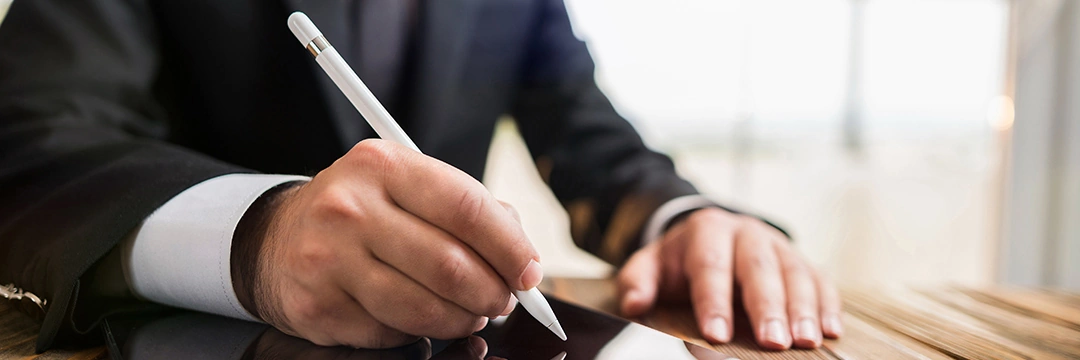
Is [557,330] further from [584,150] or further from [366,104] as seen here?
[584,150]

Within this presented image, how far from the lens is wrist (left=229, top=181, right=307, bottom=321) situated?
0.28 m

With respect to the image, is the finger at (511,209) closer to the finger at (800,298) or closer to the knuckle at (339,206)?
the knuckle at (339,206)

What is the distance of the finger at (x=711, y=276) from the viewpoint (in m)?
0.36

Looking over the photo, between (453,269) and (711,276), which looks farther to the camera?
(711,276)

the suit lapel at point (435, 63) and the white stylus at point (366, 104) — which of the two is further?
the suit lapel at point (435, 63)

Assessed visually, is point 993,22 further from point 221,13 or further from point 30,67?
point 30,67

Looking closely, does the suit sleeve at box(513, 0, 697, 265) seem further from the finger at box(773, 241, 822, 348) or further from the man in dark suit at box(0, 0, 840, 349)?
the finger at box(773, 241, 822, 348)

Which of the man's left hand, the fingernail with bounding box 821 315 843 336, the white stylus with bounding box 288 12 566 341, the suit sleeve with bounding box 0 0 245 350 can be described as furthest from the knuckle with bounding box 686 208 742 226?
the suit sleeve with bounding box 0 0 245 350

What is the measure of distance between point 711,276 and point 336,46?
0.36 meters

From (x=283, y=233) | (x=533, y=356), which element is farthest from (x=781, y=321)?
(x=283, y=233)

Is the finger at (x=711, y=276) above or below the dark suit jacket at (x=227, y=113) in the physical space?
below

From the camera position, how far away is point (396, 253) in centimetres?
24

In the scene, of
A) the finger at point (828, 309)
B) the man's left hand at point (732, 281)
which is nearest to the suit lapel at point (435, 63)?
the man's left hand at point (732, 281)

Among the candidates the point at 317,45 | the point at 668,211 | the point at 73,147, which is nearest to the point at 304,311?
the point at 317,45
